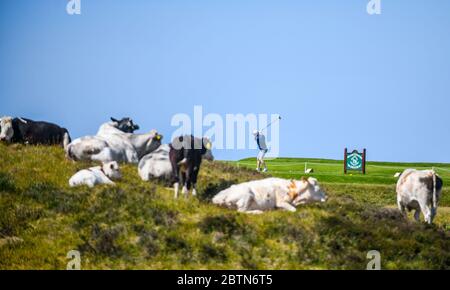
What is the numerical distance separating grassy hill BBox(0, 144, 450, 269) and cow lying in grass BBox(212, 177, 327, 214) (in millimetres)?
539

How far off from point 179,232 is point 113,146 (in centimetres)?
885

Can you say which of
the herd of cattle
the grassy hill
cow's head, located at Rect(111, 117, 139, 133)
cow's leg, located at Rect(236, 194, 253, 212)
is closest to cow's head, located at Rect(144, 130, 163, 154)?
the herd of cattle

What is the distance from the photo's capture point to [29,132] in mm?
37125

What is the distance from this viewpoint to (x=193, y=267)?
23.7 m

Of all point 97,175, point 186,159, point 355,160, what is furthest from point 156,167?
point 355,160

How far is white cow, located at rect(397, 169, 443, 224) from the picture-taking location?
98.2 ft

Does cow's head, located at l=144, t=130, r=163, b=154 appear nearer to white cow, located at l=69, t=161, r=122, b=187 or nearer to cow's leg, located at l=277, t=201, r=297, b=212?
white cow, located at l=69, t=161, r=122, b=187

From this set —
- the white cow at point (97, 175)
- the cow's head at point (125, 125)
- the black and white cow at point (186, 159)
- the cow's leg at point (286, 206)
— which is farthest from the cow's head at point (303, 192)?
the cow's head at point (125, 125)

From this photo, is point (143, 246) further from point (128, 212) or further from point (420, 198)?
point (420, 198)

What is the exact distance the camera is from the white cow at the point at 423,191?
1178 inches

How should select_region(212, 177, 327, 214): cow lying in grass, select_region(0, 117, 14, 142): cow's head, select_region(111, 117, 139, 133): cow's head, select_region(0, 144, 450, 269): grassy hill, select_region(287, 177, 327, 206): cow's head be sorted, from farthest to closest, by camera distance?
select_region(111, 117, 139, 133): cow's head, select_region(0, 117, 14, 142): cow's head, select_region(287, 177, 327, 206): cow's head, select_region(212, 177, 327, 214): cow lying in grass, select_region(0, 144, 450, 269): grassy hill

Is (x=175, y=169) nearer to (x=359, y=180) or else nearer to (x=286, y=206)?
(x=286, y=206)
